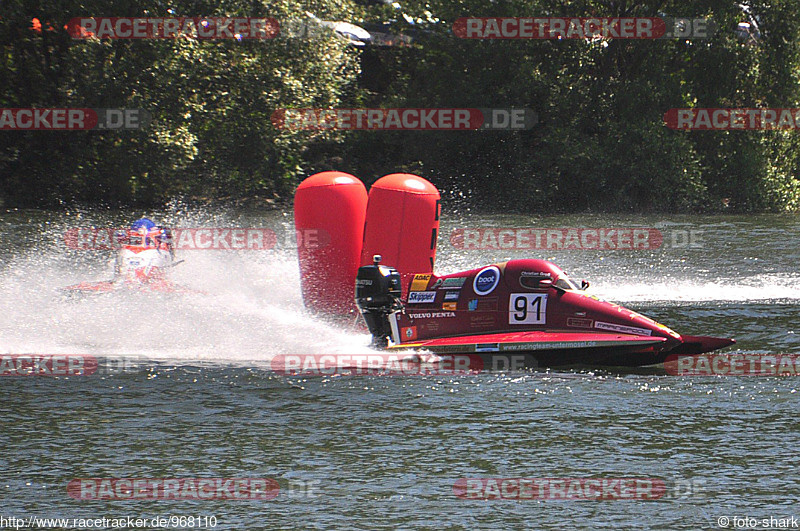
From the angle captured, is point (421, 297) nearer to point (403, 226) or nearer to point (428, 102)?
point (403, 226)

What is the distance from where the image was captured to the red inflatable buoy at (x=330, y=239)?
14227 millimetres

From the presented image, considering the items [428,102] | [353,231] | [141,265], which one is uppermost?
[428,102]

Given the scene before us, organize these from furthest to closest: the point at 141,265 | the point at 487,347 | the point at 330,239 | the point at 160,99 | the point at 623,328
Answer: the point at 160,99
the point at 141,265
the point at 330,239
the point at 487,347
the point at 623,328

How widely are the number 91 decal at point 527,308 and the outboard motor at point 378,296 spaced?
1558 mm

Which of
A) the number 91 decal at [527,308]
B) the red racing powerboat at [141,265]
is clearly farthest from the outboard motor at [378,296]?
the red racing powerboat at [141,265]

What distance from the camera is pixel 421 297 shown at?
12.9 meters

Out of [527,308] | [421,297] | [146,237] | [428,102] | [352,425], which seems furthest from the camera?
[428,102]

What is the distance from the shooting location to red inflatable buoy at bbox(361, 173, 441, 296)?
Answer: 1398cm

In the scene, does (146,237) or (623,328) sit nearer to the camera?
(623,328)

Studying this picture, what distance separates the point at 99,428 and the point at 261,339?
4.37 metres

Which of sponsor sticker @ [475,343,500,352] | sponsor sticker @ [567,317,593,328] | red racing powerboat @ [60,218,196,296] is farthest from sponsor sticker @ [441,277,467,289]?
red racing powerboat @ [60,218,196,296]

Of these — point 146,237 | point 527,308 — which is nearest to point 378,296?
point 527,308

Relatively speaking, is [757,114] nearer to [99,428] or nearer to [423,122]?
[423,122]

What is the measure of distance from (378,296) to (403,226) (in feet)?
4.49
